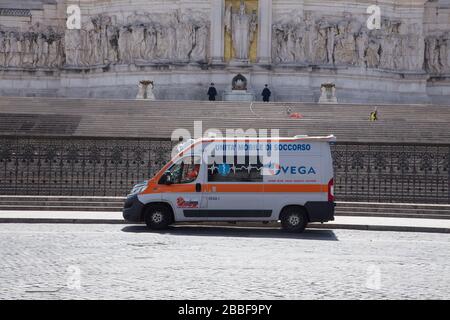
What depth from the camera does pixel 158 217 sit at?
19.3m

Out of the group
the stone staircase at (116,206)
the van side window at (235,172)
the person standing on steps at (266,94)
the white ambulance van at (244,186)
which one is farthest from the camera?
the person standing on steps at (266,94)

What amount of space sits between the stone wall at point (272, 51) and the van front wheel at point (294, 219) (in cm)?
2737

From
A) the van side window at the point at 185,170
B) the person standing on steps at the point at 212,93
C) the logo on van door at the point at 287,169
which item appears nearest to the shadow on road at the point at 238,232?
the van side window at the point at 185,170

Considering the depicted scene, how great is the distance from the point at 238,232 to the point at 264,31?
28785 millimetres

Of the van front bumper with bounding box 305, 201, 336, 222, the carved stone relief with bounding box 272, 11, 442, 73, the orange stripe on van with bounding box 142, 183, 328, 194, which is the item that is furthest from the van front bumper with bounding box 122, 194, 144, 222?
the carved stone relief with bounding box 272, 11, 442, 73

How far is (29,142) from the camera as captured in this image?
25.1 m

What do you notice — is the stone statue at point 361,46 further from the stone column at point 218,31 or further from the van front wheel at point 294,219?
the van front wheel at point 294,219

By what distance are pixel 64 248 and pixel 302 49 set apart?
33.7 meters

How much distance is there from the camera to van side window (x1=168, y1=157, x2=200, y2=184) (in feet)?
64.1

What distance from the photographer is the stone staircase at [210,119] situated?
30609 millimetres

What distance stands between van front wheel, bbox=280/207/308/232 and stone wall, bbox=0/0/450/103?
27374mm

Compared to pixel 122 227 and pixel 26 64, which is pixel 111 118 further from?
pixel 26 64

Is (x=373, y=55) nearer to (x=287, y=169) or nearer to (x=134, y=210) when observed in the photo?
(x=287, y=169)
